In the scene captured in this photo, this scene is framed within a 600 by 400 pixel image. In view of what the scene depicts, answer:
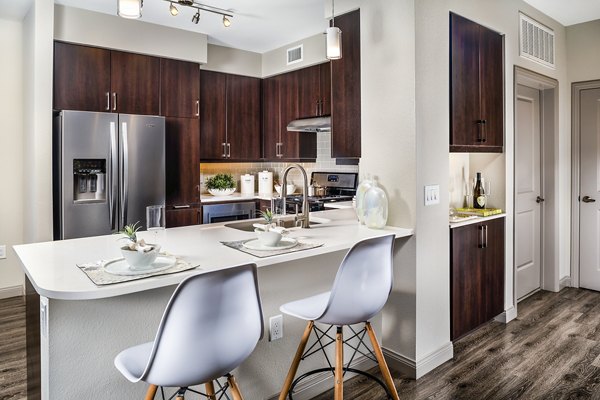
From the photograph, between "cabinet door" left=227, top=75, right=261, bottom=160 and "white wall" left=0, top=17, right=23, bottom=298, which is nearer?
"white wall" left=0, top=17, right=23, bottom=298

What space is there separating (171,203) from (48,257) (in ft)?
8.80

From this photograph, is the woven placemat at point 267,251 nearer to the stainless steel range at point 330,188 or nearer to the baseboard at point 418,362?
the baseboard at point 418,362

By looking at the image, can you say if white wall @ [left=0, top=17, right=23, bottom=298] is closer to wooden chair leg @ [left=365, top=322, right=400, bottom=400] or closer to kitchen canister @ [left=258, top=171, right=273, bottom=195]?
kitchen canister @ [left=258, top=171, right=273, bottom=195]

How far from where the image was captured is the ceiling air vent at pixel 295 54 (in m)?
4.77

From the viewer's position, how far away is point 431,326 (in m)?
2.69

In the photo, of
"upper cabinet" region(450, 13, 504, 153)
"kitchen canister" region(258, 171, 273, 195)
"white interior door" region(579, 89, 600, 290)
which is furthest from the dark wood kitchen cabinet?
"white interior door" region(579, 89, 600, 290)

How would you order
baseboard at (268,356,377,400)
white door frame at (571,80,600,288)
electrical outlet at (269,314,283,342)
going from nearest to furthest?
electrical outlet at (269,314,283,342)
baseboard at (268,356,377,400)
white door frame at (571,80,600,288)

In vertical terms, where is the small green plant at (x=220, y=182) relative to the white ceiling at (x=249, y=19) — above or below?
below

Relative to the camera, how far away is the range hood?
4.34 m

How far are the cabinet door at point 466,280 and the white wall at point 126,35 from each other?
3201mm

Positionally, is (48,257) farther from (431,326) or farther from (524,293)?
(524,293)

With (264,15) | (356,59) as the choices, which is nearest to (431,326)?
(356,59)

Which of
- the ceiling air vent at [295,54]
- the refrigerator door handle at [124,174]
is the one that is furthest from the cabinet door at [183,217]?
the ceiling air vent at [295,54]

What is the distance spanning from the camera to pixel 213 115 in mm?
4953
